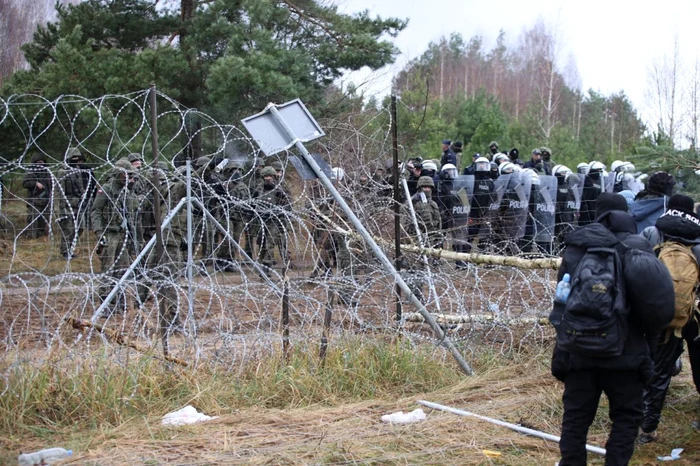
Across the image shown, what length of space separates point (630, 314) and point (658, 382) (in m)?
1.42

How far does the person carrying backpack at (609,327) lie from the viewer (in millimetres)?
3883

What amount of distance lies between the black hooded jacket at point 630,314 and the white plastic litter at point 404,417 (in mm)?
1405

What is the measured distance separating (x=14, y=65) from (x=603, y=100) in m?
33.6

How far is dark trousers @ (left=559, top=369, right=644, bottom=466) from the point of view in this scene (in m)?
4.01

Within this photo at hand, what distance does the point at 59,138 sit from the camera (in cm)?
1390


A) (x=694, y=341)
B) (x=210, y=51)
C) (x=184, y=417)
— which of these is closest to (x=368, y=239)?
(x=184, y=417)

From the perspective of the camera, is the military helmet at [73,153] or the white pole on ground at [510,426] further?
the military helmet at [73,153]

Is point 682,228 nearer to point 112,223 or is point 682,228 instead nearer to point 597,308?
point 597,308

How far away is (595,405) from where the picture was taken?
13.4 ft

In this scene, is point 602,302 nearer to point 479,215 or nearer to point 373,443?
point 373,443

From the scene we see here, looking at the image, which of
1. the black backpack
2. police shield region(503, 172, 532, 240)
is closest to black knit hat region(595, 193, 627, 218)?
the black backpack

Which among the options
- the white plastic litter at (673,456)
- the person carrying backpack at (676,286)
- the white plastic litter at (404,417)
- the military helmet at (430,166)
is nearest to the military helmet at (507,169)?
the military helmet at (430,166)

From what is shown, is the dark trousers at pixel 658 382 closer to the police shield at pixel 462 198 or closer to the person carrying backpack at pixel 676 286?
the person carrying backpack at pixel 676 286

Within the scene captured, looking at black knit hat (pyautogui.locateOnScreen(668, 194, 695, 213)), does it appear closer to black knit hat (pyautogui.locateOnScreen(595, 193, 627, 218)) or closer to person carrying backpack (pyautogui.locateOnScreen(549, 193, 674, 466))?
black knit hat (pyautogui.locateOnScreen(595, 193, 627, 218))
